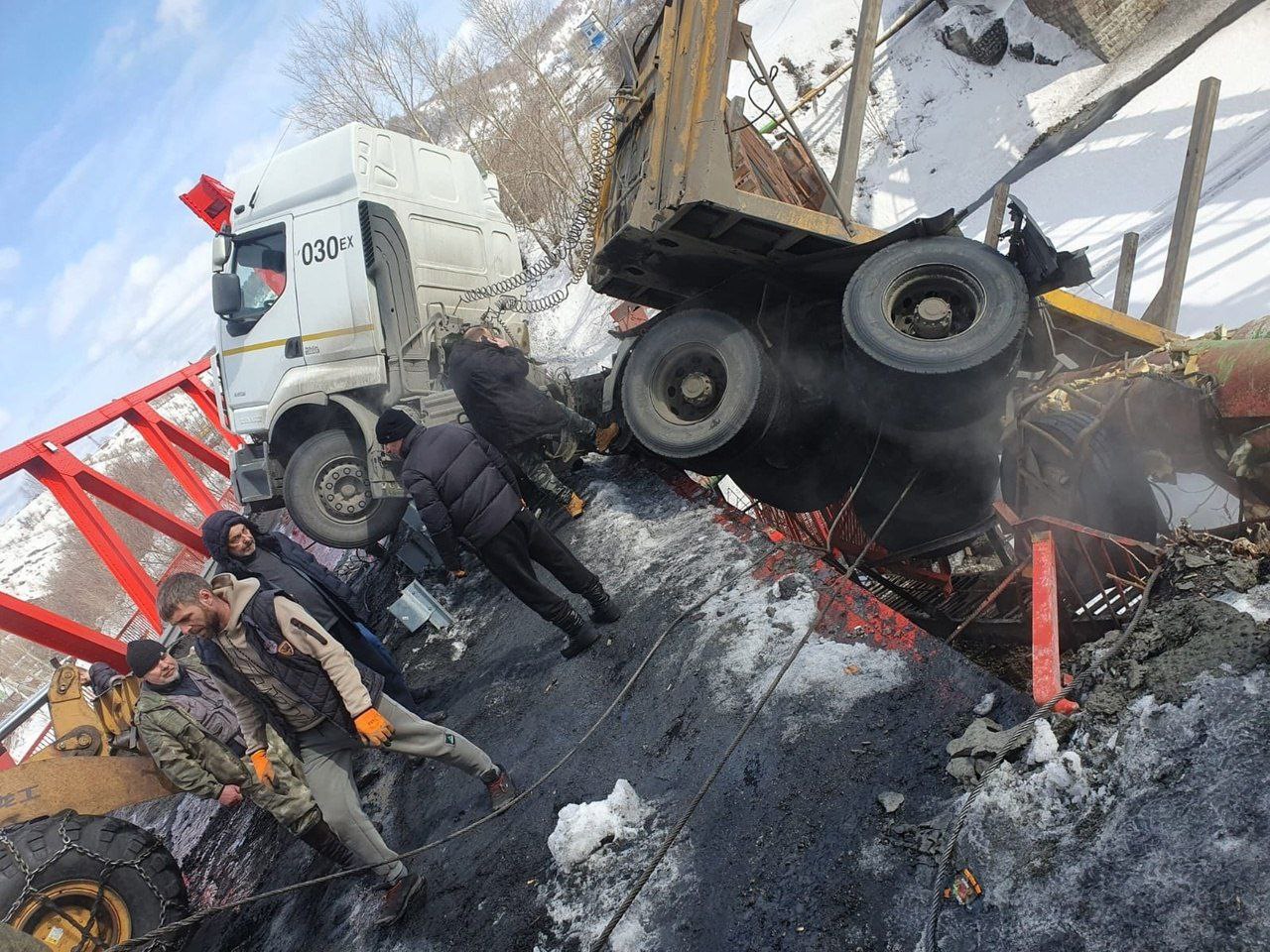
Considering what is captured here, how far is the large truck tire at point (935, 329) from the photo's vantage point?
2.95m

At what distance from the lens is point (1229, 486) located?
9.61ft

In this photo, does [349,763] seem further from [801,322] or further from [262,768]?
[801,322]

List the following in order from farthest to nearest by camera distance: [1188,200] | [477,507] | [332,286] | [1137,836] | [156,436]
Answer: [156,436], [332,286], [1188,200], [477,507], [1137,836]

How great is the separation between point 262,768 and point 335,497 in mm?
3518

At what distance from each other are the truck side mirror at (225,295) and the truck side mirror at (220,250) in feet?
0.45

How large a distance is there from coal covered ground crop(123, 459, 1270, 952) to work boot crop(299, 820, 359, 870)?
0.61ft

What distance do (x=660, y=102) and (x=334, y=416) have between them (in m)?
4.28

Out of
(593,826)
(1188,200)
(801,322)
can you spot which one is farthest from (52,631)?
(1188,200)

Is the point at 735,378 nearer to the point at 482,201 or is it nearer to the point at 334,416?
the point at 334,416

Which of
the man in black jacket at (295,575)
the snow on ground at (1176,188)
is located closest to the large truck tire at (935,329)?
the man in black jacket at (295,575)

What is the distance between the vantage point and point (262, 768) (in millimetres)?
2703

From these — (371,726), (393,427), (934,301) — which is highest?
(393,427)

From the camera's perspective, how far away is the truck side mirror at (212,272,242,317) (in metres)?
6.09

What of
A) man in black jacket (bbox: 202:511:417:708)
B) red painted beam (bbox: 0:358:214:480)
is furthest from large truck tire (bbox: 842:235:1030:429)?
red painted beam (bbox: 0:358:214:480)
